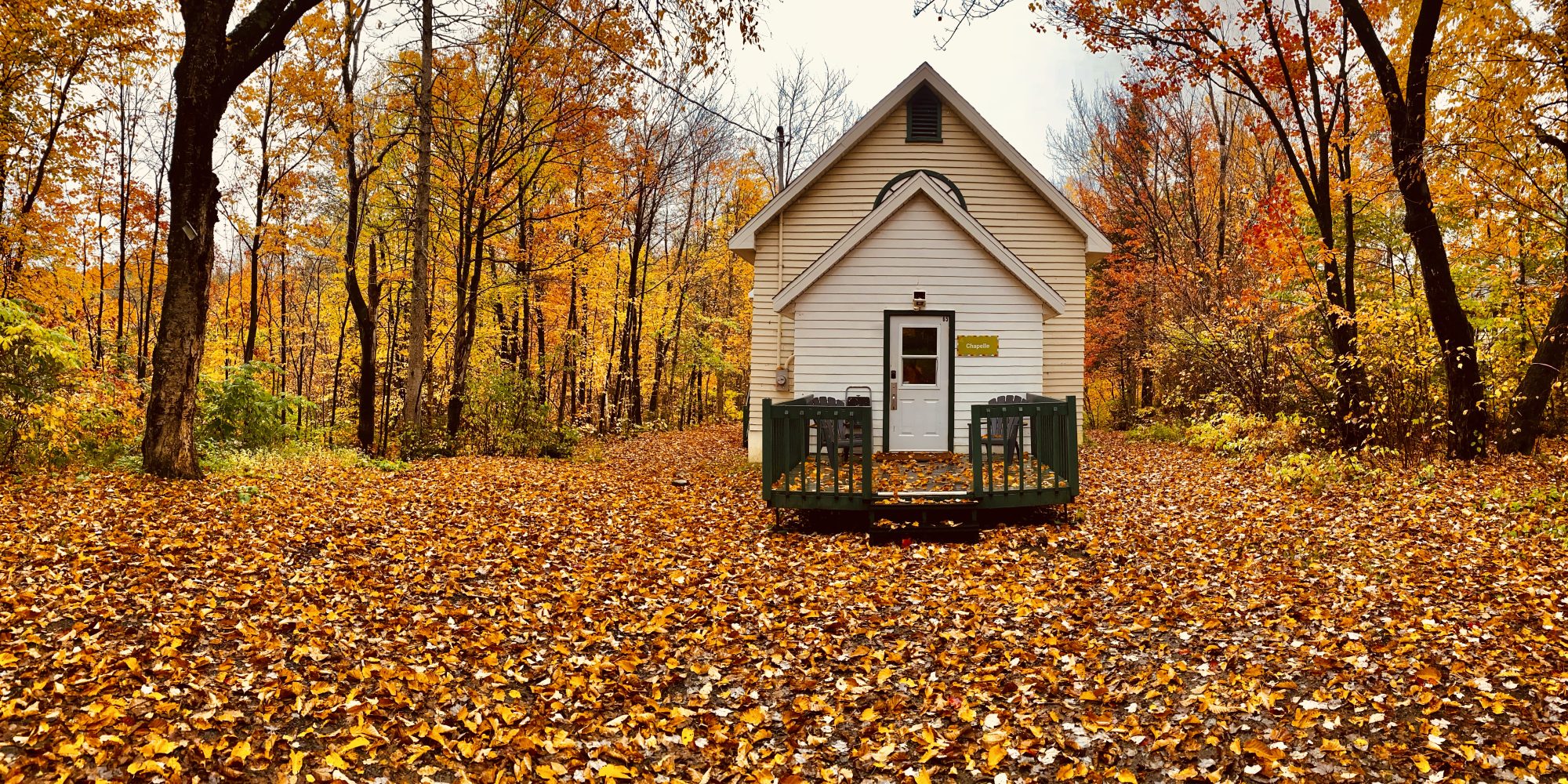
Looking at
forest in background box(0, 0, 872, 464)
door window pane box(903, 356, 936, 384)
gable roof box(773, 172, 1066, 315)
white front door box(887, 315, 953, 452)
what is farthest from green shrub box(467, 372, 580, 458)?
door window pane box(903, 356, 936, 384)

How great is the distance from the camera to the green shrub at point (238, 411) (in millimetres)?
12031

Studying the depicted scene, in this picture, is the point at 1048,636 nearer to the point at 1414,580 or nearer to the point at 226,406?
the point at 1414,580

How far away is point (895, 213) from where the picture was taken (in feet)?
43.1

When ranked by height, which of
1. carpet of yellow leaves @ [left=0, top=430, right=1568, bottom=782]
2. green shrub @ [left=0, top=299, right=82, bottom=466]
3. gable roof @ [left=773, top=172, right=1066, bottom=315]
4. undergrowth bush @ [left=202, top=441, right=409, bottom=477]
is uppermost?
gable roof @ [left=773, top=172, right=1066, bottom=315]

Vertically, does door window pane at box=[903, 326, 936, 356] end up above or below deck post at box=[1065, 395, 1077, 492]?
above

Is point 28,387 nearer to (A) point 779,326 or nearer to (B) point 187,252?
(B) point 187,252

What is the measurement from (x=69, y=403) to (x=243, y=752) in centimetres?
851

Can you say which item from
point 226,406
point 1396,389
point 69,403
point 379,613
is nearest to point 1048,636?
point 379,613

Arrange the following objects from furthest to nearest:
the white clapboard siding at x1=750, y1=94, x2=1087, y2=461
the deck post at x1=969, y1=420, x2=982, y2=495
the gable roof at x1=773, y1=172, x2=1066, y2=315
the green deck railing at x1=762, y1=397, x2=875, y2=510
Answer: the white clapboard siding at x1=750, y1=94, x2=1087, y2=461
the gable roof at x1=773, y1=172, x2=1066, y2=315
the green deck railing at x1=762, y1=397, x2=875, y2=510
the deck post at x1=969, y1=420, x2=982, y2=495

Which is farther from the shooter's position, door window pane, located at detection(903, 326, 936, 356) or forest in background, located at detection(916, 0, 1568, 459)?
door window pane, located at detection(903, 326, 936, 356)

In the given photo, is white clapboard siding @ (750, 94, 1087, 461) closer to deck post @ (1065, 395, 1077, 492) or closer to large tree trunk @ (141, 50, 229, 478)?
deck post @ (1065, 395, 1077, 492)

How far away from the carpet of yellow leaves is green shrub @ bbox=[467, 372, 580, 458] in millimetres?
6742

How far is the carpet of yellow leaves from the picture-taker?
4164mm

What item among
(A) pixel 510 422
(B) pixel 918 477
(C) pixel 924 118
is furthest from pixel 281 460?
(C) pixel 924 118
